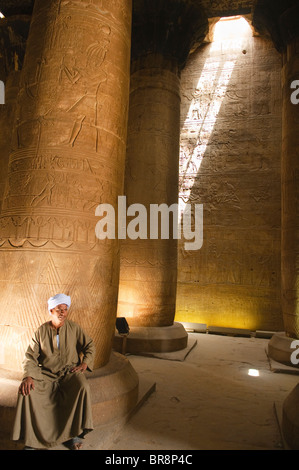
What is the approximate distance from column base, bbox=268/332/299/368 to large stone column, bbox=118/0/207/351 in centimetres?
163

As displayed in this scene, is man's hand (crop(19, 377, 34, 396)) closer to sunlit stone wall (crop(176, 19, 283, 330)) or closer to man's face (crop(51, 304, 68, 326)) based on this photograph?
man's face (crop(51, 304, 68, 326))

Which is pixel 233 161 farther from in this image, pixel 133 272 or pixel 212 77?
pixel 133 272

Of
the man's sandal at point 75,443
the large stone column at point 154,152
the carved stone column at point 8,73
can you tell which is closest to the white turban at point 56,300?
the man's sandal at point 75,443

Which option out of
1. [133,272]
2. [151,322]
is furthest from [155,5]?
[151,322]

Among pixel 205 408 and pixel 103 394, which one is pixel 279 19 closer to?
pixel 205 408

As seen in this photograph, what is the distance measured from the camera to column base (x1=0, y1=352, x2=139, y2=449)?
2.65 metres

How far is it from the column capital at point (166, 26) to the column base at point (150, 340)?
5839 millimetres

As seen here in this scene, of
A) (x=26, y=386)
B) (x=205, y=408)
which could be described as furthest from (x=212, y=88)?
(x=26, y=386)

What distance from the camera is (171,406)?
370 centimetres

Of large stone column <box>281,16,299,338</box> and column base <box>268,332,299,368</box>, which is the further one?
large stone column <box>281,16,299,338</box>

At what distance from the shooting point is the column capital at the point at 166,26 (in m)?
6.80

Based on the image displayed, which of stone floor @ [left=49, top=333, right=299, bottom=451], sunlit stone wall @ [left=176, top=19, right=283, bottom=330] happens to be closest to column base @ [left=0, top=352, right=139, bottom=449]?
stone floor @ [left=49, top=333, right=299, bottom=451]

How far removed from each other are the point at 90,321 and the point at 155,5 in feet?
21.8

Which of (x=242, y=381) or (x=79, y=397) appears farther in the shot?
(x=242, y=381)
